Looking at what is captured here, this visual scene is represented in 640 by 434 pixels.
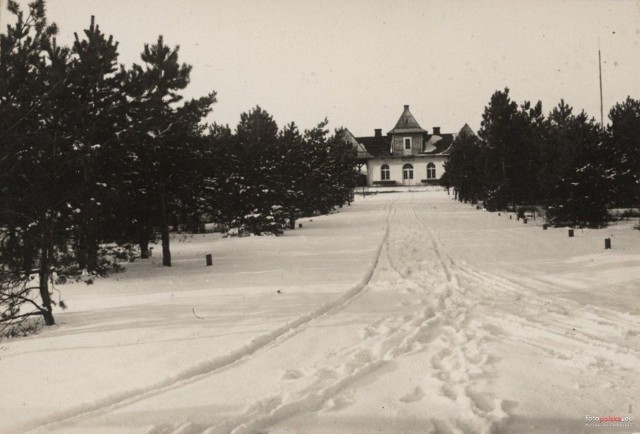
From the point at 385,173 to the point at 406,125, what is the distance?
7.28 m

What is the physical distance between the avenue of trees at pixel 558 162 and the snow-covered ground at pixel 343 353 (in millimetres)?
9029

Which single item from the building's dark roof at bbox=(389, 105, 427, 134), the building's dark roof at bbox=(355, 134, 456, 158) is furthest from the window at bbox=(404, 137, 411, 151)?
the building's dark roof at bbox=(355, 134, 456, 158)

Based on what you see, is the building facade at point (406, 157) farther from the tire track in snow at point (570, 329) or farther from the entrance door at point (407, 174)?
the tire track in snow at point (570, 329)

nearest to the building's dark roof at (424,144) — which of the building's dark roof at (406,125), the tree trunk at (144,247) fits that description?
the building's dark roof at (406,125)

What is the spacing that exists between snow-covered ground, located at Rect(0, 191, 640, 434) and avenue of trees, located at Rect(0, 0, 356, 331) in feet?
4.18

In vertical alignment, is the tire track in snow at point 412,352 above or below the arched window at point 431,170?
below

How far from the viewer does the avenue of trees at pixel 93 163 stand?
8.60 m

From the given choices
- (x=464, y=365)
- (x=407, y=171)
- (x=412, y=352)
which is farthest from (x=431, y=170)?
(x=464, y=365)

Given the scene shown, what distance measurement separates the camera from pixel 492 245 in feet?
52.0

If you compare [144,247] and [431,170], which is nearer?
[144,247]

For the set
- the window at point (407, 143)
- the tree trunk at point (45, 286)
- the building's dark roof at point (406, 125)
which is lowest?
the tree trunk at point (45, 286)

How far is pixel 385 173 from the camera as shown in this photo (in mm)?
69250

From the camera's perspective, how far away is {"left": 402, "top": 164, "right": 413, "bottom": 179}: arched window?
6838 centimetres

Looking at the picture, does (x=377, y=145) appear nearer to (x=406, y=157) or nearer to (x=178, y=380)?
(x=406, y=157)
